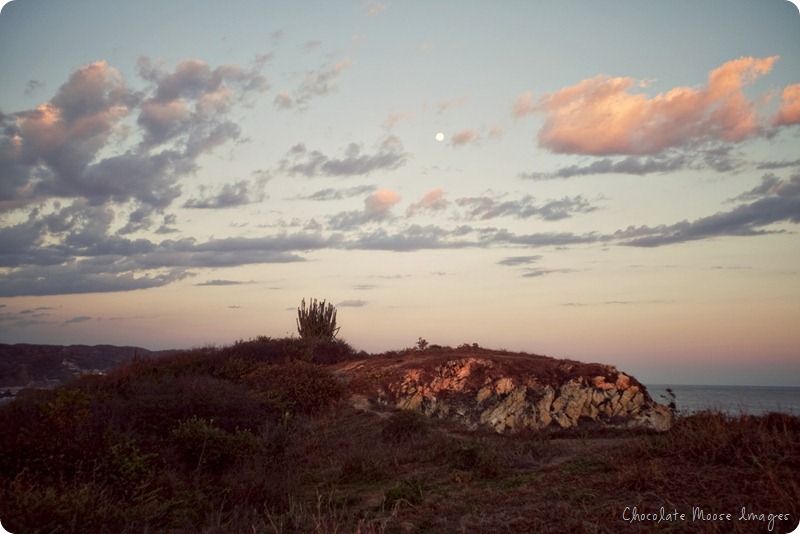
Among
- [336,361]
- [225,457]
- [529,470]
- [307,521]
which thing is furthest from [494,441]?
[336,361]

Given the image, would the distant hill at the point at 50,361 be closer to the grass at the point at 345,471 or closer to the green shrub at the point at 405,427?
the grass at the point at 345,471

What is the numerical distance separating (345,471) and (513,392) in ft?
24.5

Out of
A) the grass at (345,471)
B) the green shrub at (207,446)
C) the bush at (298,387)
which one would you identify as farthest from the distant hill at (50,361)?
the green shrub at (207,446)

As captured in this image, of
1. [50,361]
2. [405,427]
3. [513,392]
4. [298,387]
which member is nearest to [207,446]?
[405,427]

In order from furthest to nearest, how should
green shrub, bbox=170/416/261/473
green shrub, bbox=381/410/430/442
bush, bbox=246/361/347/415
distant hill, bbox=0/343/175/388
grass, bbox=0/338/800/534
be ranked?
distant hill, bbox=0/343/175/388 → bush, bbox=246/361/347/415 → green shrub, bbox=381/410/430/442 → green shrub, bbox=170/416/261/473 → grass, bbox=0/338/800/534

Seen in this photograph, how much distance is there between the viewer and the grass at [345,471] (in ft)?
23.7

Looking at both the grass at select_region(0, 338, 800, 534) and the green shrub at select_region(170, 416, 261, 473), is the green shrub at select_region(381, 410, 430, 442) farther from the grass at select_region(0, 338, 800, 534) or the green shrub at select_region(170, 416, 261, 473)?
the green shrub at select_region(170, 416, 261, 473)

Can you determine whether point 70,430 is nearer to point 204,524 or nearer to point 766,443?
point 204,524

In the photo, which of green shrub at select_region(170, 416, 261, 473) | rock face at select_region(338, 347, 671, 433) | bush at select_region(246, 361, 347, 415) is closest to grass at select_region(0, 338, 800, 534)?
green shrub at select_region(170, 416, 261, 473)

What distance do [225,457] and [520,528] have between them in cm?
758

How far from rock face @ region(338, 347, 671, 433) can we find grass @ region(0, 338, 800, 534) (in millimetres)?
1188

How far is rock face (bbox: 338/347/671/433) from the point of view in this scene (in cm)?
1670

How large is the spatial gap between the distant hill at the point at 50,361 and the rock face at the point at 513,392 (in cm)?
1033

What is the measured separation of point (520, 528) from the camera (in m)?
6.81
